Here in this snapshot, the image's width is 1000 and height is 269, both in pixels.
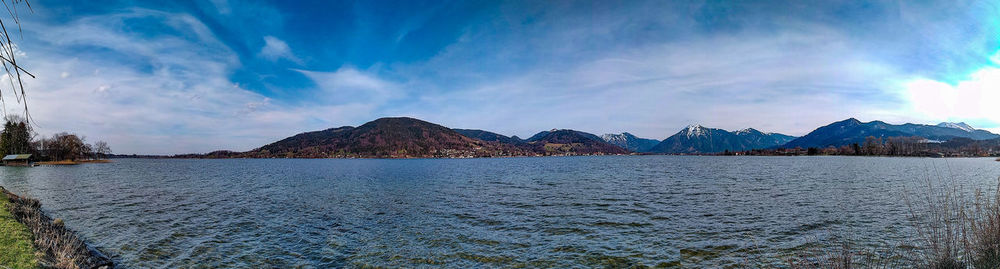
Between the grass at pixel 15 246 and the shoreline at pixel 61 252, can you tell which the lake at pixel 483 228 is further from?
the grass at pixel 15 246

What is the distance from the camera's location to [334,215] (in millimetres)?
27594

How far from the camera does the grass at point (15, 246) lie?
41.4ft

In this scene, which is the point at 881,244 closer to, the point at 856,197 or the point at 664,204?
the point at 664,204

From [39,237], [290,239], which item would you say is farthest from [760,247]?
[39,237]

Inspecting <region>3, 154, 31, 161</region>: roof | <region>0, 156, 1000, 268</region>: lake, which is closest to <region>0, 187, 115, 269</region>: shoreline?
<region>0, 156, 1000, 268</region>: lake

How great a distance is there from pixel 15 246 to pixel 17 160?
157 m

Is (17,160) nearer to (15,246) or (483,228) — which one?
(15,246)

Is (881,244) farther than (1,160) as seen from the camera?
No

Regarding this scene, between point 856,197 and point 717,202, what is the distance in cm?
1356

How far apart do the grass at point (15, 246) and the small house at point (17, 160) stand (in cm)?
14293

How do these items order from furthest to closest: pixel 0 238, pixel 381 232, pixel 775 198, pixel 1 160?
pixel 1 160
pixel 775 198
pixel 381 232
pixel 0 238

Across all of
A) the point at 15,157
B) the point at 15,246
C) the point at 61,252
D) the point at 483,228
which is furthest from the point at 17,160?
the point at 483,228

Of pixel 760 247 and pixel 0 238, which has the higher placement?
pixel 0 238

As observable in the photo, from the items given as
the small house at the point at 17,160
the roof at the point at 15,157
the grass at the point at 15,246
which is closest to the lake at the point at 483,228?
the grass at the point at 15,246
